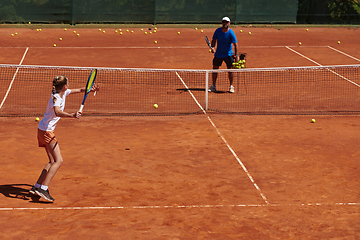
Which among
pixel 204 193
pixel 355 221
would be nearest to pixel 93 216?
pixel 204 193

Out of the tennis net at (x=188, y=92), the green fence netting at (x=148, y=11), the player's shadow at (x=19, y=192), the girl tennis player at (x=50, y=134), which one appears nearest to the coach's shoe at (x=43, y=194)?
the girl tennis player at (x=50, y=134)

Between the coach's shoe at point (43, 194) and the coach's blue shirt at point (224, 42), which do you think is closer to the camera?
the coach's shoe at point (43, 194)

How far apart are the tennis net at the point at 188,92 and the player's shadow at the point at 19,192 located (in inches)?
181

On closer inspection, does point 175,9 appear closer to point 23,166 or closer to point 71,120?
point 71,120

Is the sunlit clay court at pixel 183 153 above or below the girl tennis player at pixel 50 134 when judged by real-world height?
below

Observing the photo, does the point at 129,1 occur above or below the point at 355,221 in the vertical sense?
above

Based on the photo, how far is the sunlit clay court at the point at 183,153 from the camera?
21.7 feet

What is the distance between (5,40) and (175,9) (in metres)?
8.96

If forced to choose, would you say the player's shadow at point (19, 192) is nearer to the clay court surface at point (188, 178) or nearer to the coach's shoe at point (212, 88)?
the clay court surface at point (188, 178)

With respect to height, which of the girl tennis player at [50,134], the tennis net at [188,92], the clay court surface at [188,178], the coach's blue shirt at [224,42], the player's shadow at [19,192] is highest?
the coach's blue shirt at [224,42]

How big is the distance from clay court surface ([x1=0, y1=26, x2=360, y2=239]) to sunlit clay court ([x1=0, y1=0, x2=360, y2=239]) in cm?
3

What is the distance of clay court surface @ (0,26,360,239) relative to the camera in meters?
6.47

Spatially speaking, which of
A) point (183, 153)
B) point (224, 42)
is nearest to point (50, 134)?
point (183, 153)

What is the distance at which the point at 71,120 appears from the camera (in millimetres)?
11602
